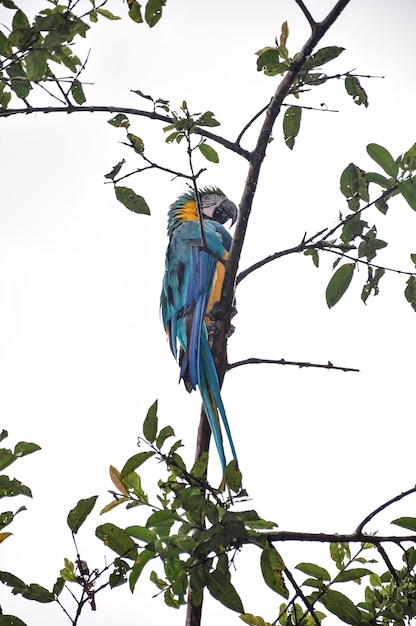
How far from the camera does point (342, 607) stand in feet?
5.40

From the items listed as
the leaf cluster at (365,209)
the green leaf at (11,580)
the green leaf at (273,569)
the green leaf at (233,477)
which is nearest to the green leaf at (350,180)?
the leaf cluster at (365,209)

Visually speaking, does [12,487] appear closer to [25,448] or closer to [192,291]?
[25,448]

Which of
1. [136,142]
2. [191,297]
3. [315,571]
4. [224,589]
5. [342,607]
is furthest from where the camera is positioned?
[191,297]

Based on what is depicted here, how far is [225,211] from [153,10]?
217 centimetres

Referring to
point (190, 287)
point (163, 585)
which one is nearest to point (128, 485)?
point (163, 585)

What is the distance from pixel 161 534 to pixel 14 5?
4.53 feet

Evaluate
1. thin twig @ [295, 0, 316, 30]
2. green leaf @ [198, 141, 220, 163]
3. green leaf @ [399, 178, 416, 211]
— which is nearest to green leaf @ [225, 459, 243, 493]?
green leaf @ [399, 178, 416, 211]

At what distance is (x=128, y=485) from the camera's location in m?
1.60

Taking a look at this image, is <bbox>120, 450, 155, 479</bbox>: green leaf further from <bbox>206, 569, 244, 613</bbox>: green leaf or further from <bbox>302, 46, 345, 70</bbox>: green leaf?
<bbox>302, 46, 345, 70</bbox>: green leaf

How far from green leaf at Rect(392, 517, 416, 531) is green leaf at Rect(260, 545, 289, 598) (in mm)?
371

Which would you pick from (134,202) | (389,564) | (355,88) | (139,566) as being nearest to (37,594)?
(139,566)

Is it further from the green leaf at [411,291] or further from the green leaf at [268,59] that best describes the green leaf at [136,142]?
the green leaf at [411,291]

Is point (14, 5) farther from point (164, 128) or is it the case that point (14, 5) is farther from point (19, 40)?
point (164, 128)

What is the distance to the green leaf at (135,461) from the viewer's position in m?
1.53
